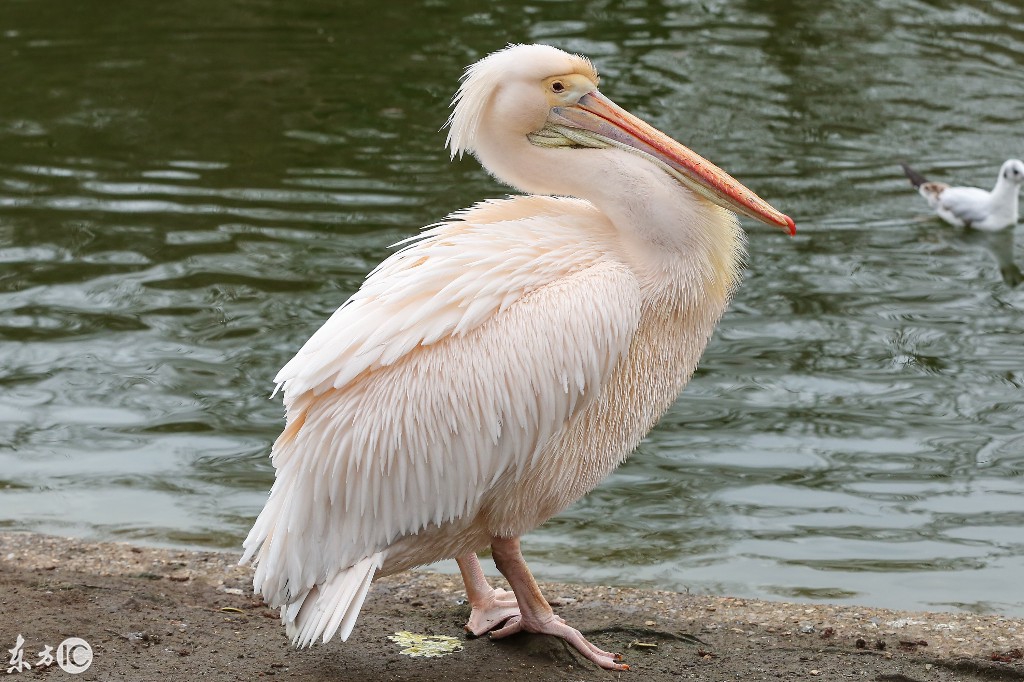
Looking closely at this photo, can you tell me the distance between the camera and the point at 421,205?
7.99m

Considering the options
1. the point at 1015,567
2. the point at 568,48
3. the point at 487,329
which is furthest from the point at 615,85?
the point at 487,329

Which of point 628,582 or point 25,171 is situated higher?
point 25,171

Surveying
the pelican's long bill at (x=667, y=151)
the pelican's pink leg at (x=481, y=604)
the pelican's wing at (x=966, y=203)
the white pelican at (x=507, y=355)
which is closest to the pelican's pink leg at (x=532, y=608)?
the white pelican at (x=507, y=355)

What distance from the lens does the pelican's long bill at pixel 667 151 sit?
3.74 meters

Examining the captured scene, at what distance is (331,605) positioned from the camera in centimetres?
345

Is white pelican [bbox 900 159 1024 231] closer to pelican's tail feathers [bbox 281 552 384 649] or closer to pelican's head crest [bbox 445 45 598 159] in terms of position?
pelican's head crest [bbox 445 45 598 159]

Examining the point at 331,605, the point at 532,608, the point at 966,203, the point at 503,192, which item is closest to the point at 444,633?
the point at 532,608

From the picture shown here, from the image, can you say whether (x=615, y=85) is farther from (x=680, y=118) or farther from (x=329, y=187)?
(x=329, y=187)

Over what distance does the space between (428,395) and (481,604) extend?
2.65ft

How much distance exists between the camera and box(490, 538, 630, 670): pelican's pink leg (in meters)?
3.74

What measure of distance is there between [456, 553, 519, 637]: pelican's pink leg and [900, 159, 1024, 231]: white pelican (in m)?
4.92

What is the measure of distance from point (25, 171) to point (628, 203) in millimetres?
5858

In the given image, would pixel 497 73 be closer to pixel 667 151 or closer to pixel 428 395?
pixel 667 151

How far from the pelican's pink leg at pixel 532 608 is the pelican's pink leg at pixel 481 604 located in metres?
0.13
